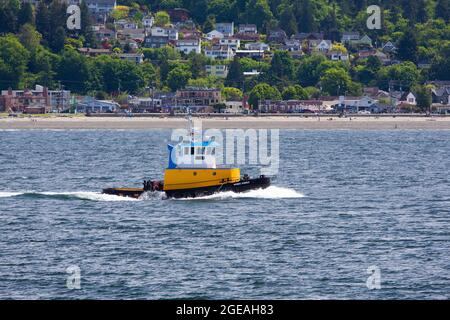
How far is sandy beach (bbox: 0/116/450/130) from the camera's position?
167375mm

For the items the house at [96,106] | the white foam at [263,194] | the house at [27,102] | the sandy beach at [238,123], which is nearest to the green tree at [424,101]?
the sandy beach at [238,123]

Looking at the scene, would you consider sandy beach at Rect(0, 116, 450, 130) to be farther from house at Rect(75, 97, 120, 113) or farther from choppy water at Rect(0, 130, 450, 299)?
choppy water at Rect(0, 130, 450, 299)

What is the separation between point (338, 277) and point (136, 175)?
43579 millimetres

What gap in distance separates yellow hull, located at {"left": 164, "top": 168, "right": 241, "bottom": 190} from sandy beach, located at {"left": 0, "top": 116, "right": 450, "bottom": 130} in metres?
98.6

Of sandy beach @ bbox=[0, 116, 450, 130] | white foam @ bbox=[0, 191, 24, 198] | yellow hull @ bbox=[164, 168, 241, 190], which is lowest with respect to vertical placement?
sandy beach @ bbox=[0, 116, 450, 130]

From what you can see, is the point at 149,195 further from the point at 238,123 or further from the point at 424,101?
the point at 424,101

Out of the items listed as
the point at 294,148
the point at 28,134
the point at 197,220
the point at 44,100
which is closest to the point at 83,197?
the point at 197,220

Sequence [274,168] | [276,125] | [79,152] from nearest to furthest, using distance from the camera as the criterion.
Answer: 1. [274,168]
2. [79,152]
3. [276,125]

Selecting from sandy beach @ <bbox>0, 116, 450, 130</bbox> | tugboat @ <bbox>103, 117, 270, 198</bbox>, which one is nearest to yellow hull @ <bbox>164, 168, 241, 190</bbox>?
tugboat @ <bbox>103, 117, 270, 198</bbox>

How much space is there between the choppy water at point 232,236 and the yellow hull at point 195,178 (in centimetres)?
83

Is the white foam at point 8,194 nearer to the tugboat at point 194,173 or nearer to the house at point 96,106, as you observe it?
the tugboat at point 194,173

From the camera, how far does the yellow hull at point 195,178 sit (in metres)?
61.0
